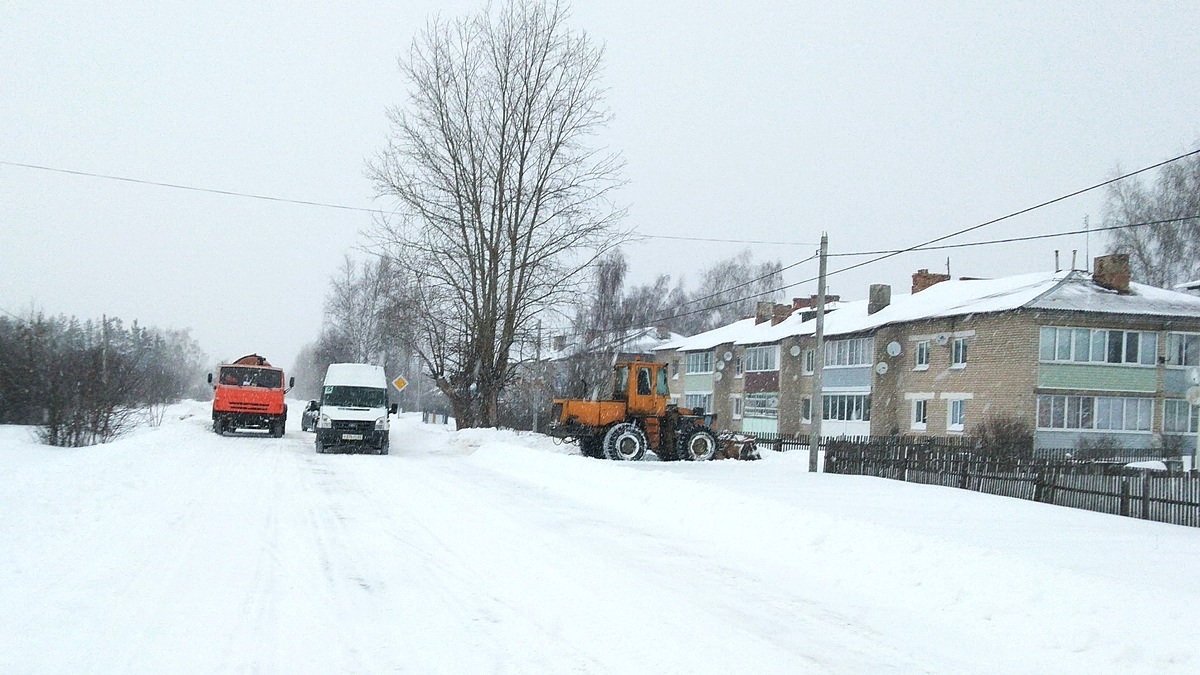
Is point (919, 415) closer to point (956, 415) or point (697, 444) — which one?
point (956, 415)

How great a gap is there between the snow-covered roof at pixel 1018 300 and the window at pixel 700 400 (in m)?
14.9

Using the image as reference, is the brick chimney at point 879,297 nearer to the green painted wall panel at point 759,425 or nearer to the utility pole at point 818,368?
the green painted wall panel at point 759,425

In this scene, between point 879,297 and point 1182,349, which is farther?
point 879,297

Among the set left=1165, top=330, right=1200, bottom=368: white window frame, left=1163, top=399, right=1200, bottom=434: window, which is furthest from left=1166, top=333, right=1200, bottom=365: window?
left=1163, top=399, right=1200, bottom=434: window

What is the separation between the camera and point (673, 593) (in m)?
8.26

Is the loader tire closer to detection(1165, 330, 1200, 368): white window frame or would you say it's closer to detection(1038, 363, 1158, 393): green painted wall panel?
detection(1038, 363, 1158, 393): green painted wall panel

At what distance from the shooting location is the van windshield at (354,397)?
2755 cm

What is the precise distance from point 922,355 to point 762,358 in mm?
15711

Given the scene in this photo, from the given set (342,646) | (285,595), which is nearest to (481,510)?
(285,595)

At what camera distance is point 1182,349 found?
3747cm

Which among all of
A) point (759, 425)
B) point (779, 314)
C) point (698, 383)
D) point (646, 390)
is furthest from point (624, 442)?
point (698, 383)

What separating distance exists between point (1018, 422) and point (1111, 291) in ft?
25.1

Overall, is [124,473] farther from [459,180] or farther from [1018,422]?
[1018,422]

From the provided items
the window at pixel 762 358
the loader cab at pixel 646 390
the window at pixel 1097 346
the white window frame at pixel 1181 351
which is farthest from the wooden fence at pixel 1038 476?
the window at pixel 762 358
